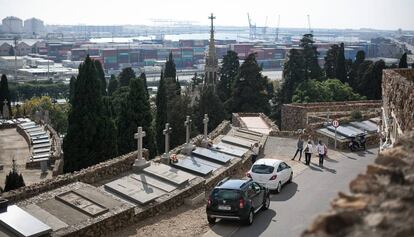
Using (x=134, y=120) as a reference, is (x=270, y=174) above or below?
above

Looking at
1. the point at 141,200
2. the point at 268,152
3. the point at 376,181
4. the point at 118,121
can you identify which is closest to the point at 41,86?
the point at 118,121

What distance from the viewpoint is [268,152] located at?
25859mm

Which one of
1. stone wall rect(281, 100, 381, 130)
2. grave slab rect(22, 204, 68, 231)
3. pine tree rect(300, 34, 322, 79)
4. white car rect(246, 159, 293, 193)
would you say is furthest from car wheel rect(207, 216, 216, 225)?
pine tree rect(300, 34, 322, 79)

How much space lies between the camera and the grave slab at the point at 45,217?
12461 mm

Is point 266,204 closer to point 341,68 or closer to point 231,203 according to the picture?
point 231,203

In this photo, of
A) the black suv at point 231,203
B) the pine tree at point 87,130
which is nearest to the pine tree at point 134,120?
the pine tree at point 87,130

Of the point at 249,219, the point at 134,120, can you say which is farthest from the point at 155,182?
the point at 134,120

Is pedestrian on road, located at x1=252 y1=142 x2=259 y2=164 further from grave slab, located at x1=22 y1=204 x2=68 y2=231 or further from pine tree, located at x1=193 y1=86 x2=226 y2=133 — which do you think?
pine tree, located at x1=193 y1=86 x2=226 y2=133

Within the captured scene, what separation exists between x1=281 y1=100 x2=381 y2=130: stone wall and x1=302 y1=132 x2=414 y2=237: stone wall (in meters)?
30.4

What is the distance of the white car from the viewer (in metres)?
17.9

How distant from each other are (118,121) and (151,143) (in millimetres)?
2852

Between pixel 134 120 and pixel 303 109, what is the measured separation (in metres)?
12.1

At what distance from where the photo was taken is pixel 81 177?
16594 mm

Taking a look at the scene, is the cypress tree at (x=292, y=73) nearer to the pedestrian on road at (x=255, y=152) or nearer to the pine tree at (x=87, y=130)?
the pine tree at (x=87, y=130)
